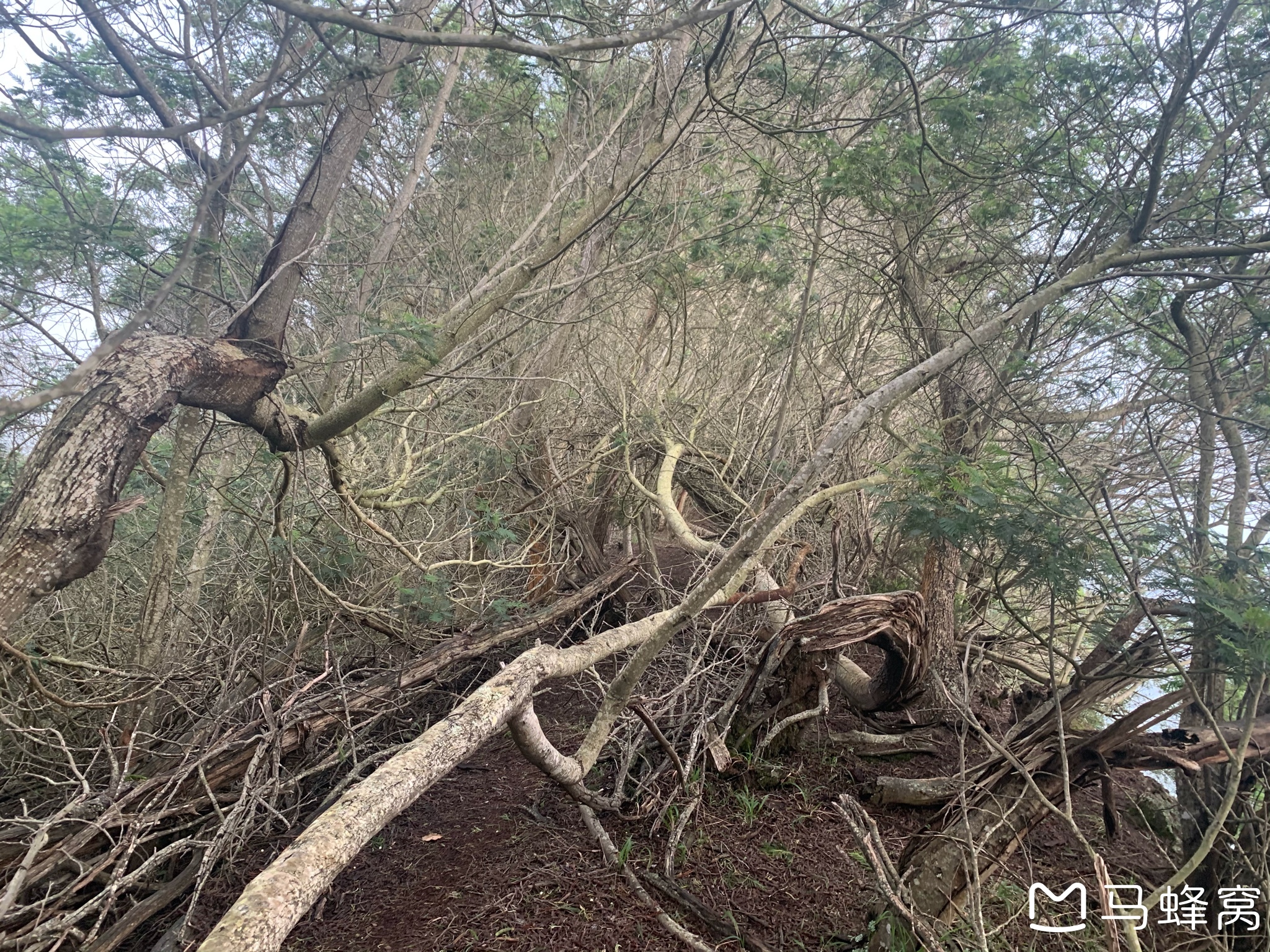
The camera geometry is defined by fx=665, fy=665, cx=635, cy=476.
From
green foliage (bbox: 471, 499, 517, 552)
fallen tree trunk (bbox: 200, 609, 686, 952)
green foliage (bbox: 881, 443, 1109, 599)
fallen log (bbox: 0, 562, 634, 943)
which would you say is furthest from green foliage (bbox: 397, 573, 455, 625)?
green foliage (bbox: 881, 443, 1109, 599)

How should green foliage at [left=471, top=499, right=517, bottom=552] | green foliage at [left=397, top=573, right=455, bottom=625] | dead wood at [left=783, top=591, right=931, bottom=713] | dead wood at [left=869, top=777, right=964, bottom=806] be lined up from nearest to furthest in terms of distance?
1. dead wood at [left=869, top=777, right=964, bottom=806]
2. dead wood at [left=783, top=591, right=931, bottom=713]
3. green foliage at [left=397, top=573, right=455, bottom=625]
4. green foliage at [left=471, top=499, right=517, bottom=552]

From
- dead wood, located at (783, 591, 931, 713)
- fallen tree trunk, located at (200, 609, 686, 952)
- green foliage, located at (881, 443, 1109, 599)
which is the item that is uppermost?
green foliage, located at (881, 443, 1109, 599)

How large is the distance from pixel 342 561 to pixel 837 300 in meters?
5.16

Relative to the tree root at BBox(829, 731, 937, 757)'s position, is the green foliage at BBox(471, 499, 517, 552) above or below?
above

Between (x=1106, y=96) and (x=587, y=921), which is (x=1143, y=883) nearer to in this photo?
(x=587, y=921)

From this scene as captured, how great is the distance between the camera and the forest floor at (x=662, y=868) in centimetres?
269

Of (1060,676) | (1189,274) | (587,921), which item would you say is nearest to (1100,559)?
(1189,274)

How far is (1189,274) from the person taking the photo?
2.63 metres

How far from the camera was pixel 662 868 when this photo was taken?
2979 mm

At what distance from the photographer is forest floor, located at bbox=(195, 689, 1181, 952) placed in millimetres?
2689

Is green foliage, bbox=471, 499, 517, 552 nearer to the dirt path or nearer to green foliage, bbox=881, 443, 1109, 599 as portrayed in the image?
the dirt path

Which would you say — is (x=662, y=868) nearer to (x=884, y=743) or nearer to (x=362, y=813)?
(x=884, y=743)

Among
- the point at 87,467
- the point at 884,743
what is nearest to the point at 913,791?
the point at 884,743

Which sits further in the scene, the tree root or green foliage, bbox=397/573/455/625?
green foliage, bbox=397/573/455/625
